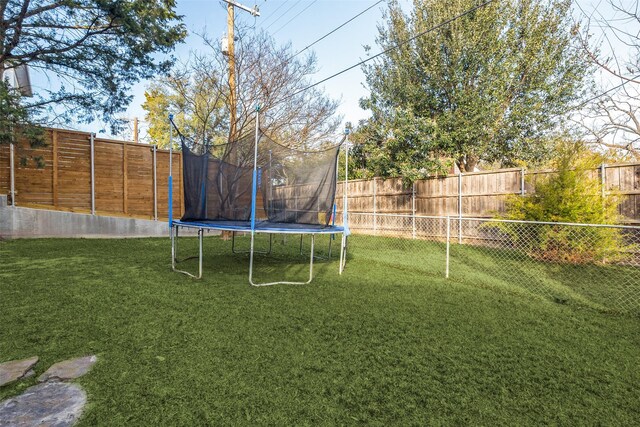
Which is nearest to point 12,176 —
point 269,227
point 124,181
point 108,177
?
point 108,177

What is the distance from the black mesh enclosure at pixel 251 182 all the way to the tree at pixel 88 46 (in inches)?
113

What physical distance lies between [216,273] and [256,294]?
115 centimetres

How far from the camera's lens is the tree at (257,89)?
7906 mm

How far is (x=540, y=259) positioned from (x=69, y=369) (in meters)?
6.04

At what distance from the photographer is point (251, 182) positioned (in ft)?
13.3

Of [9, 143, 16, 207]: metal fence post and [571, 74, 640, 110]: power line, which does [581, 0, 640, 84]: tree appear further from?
[9, 143, 16, 207]: metal fence post

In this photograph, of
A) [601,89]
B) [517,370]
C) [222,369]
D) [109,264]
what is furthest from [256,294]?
[601,89]

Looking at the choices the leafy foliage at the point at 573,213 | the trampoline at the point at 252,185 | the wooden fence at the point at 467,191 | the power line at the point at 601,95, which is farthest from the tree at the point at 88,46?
the power line at the point at 601,95

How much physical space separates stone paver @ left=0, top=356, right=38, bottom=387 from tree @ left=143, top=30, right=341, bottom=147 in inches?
252

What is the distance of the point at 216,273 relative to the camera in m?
4.07

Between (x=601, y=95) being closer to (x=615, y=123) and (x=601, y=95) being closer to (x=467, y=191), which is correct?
(x=615, y=123)

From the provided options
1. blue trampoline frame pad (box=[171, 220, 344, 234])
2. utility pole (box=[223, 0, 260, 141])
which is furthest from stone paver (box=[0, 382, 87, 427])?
utility pole (box=[223, 0, 260, 141])

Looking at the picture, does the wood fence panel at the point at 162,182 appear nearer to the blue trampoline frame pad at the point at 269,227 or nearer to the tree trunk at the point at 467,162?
the blue trampoline frame pad at the point at 269,227

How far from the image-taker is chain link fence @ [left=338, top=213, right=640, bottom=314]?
3605 millimetres
